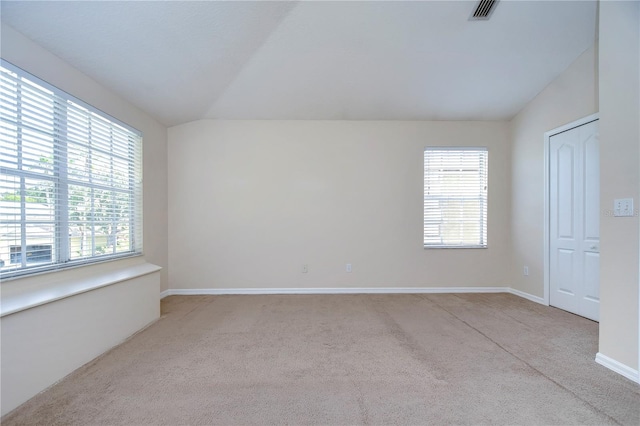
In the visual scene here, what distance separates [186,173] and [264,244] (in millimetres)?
1581

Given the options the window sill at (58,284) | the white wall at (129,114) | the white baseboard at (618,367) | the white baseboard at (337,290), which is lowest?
the white baseboard at (337,290)

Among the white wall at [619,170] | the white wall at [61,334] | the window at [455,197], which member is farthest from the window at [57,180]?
the white wall at [619,170]

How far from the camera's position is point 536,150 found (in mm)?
4062

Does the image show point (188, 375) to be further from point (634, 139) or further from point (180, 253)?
point (634, 139)

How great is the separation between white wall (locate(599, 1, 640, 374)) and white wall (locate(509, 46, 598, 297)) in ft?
4.36

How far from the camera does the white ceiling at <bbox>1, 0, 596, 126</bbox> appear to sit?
8.05 feet

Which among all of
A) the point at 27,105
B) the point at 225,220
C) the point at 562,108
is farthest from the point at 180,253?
the point at 562,108

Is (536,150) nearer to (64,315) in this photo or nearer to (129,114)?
(129,114)

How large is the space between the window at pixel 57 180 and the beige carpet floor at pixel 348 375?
98 centimetres

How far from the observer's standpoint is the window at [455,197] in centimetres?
461

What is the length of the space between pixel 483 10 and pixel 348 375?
3422mm

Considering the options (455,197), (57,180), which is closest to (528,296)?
(455,197)

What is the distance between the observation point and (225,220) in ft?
14.8

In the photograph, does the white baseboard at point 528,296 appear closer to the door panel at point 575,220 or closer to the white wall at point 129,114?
the door panel at point 575,220
